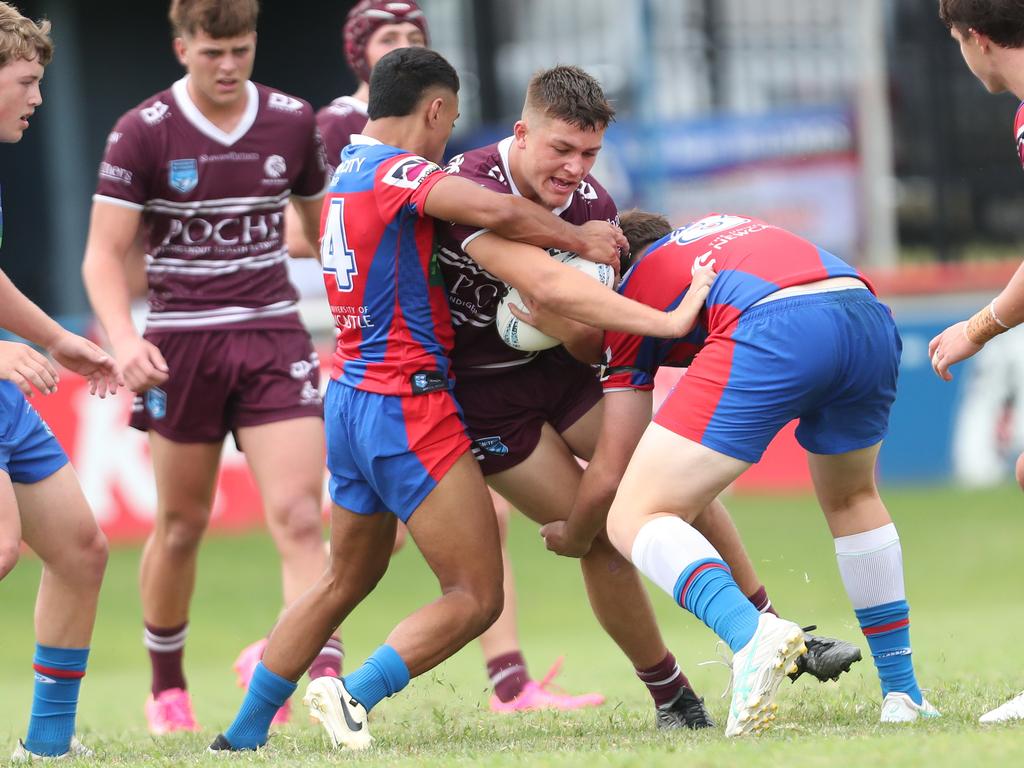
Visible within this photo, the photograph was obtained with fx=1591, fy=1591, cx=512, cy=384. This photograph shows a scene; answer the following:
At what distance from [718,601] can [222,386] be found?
102 inches

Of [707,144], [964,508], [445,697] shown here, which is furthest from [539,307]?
[707,144]

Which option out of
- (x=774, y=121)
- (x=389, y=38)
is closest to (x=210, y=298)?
(x=389, y=38)

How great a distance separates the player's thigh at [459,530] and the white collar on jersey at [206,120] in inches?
81.3

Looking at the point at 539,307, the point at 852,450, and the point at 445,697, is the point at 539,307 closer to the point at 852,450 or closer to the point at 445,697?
the point at 852,450

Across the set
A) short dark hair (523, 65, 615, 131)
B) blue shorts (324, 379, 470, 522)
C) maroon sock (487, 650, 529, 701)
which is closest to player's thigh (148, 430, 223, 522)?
maroon sock (487, 650, 529, 701)

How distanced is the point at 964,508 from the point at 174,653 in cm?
846

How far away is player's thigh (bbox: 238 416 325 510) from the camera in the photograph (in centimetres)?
619

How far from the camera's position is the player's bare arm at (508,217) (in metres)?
4.77

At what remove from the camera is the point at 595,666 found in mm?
7781

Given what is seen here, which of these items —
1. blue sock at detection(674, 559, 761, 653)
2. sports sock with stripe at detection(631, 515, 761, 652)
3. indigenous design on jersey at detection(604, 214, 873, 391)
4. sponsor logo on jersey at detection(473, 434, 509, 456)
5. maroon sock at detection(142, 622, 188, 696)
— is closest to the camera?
blue sock at detection(674, 559, 761, 653)

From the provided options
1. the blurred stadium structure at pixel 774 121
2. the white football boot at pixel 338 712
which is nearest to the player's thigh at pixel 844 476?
the white football boot at pixel 338 712

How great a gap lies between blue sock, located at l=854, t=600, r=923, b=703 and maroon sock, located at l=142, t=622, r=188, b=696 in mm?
2888

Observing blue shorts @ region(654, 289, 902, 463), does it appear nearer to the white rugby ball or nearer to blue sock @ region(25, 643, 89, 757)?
the white rugby ball

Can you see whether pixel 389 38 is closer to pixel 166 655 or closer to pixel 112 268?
pixel 112 268
